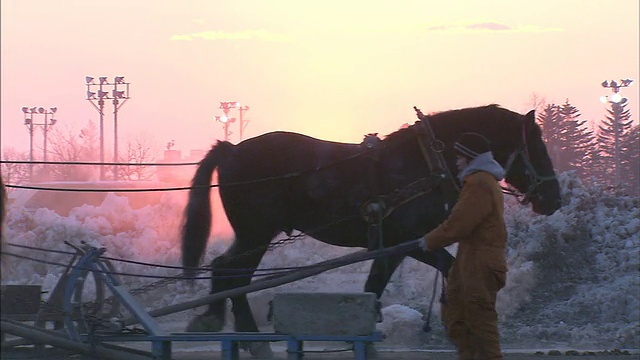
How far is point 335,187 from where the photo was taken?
799 cm

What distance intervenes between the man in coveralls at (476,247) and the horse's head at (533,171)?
6.43ft

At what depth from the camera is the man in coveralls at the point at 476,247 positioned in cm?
588

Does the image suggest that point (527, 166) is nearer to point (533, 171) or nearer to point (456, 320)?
point (533, 171)

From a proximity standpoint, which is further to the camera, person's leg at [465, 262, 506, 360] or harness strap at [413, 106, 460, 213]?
harness strap at [413, 106, 460, 213]

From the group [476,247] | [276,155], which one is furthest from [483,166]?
[276,155]

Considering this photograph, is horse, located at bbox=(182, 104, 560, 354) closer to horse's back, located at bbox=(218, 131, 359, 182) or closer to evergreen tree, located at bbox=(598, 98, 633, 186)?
horse's back, located at bbox=(218, 131, 359, 182)

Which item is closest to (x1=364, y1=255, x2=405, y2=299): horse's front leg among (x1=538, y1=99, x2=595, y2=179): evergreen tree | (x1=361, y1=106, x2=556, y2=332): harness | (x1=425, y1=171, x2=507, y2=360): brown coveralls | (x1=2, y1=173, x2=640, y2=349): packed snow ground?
(x1=361, y1=106, x2=556, y2=332): harness

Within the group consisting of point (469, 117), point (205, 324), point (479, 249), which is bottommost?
→ point (205, 324)

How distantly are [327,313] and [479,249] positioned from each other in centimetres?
107

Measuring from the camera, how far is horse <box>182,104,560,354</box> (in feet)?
25.6

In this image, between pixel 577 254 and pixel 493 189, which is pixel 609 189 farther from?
pixel 493 189

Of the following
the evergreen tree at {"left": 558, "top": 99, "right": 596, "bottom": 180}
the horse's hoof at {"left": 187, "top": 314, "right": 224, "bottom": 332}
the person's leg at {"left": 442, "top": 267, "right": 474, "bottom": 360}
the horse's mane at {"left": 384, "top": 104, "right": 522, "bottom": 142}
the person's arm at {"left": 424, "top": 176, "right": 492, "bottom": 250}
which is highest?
the evergreen tree at {"left": 558, "top": 99, "right": 596, "bottom": 180}

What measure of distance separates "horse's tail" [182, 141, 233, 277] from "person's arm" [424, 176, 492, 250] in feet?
9.98


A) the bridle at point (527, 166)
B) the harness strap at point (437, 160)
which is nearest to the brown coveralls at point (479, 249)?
the harness strap at point (437, 160)
